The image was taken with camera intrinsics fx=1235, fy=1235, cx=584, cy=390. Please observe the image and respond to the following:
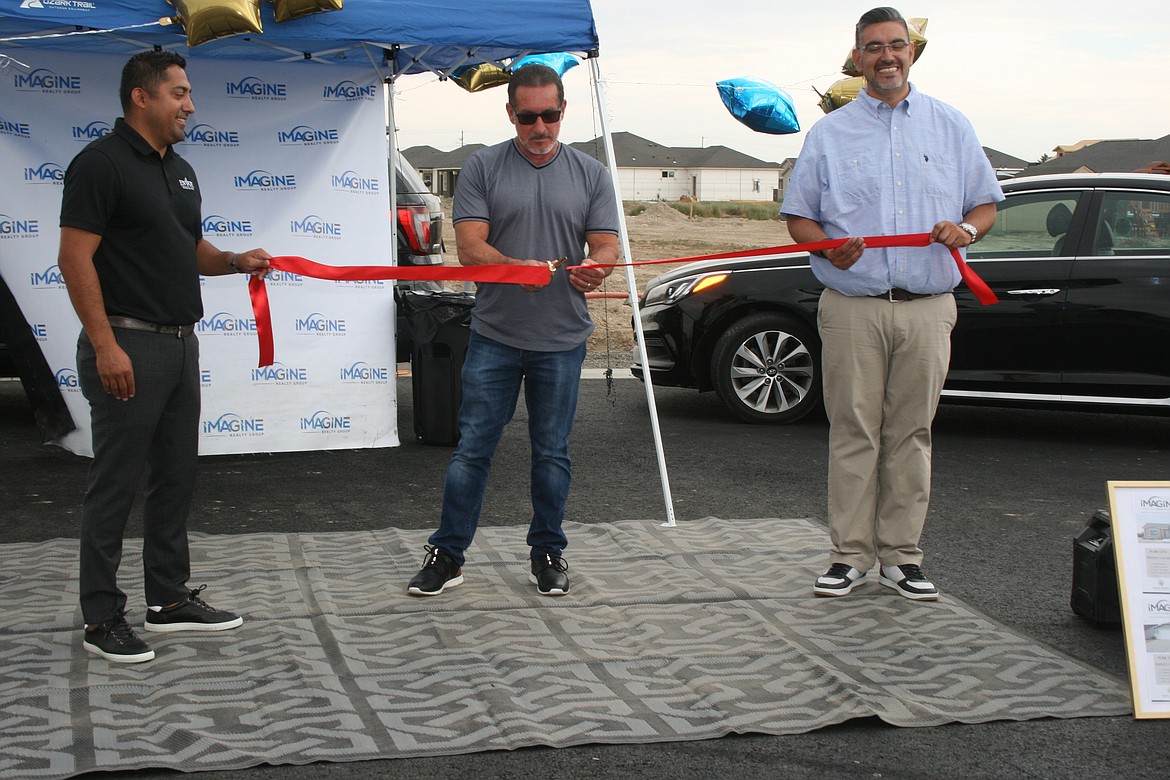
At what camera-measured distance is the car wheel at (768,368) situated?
8430mm

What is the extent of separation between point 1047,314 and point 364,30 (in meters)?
4.49

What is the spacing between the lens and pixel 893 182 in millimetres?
4660

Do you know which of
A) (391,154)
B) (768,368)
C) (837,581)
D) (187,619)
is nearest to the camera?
(187,619)

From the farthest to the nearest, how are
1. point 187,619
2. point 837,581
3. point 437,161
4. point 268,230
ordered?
1. point 437,161
2. point 268,230
3. point 837,581
4. point 187,619

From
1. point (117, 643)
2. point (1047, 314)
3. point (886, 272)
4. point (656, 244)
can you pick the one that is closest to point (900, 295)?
point (886, 272)

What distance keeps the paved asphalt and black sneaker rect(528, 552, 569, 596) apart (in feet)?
1.74

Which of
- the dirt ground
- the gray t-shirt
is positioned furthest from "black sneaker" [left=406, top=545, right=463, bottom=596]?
the dirt ground

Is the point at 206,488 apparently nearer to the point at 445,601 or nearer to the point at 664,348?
the point at 445,601

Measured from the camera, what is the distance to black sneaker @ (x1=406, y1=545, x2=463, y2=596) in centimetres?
471

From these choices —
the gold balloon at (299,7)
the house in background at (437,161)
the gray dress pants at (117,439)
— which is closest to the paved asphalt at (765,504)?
the gray dress pants at (117,439)

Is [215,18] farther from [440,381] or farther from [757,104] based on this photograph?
[757,104]

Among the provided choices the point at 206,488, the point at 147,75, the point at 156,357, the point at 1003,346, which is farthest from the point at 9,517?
the point at 1003,346

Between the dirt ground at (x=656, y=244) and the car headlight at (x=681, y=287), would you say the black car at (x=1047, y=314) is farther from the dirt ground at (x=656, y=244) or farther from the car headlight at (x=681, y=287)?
the dirt ground at (x=656, y=244)

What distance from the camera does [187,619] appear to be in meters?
4.26
